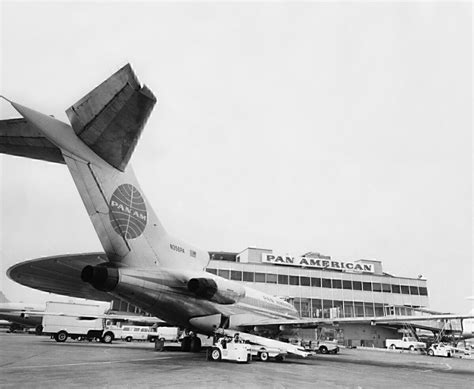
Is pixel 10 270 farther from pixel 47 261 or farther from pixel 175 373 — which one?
pixel 175 373

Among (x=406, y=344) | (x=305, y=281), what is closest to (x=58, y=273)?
(x=305, y=281)

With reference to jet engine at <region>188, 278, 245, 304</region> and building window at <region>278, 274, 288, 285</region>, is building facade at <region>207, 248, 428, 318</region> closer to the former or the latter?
building window at <region>278, 274, 288, 285</region>

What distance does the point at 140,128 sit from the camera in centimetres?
1014

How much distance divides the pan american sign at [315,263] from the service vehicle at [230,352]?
99.3 feet

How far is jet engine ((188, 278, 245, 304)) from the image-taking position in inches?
539

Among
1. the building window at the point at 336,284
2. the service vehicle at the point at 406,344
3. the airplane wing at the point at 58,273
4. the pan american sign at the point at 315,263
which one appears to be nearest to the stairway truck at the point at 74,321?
the airplane wing at the point at 58,273

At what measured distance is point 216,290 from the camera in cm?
1431

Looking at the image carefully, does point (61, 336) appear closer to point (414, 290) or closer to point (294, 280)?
point (294, 280)

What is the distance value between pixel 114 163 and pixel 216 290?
598 cm

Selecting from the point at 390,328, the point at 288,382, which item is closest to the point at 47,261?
the point at 288,382

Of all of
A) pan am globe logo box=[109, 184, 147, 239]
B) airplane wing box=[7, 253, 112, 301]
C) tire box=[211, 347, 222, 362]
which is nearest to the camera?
pan am globe logo box=[109, 184, 147, 239]

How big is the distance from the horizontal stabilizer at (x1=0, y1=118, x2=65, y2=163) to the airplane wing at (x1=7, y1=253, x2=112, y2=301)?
9.98 m

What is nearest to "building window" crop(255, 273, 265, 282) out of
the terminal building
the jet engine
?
the terminal building

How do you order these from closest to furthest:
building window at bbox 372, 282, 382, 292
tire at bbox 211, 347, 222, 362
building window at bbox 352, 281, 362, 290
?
tire at bbox 211, 347, 222, 362
building window at bbox 352, 281, 362, 290
building window at bbox 372, 282, 382, 292
